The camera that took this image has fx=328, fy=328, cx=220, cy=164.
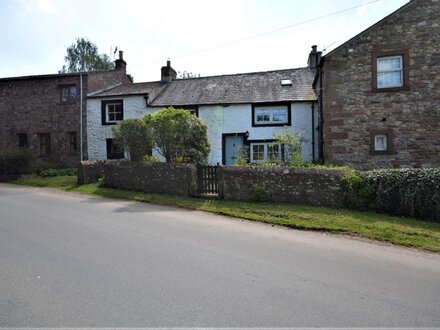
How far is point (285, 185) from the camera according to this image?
36.5ft

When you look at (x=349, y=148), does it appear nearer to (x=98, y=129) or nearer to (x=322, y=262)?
(x=322, y=262)

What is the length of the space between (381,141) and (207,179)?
27.8ft

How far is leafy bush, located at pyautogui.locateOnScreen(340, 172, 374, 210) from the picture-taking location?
9.99 m

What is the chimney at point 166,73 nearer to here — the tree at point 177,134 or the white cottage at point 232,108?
the white cottage at point 232,108

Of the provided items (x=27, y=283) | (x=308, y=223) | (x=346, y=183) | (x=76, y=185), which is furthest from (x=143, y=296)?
(x=76, y=185)

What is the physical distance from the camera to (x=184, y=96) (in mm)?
22984

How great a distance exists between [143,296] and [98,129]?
21445mm

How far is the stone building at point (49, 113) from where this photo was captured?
78.5 ft

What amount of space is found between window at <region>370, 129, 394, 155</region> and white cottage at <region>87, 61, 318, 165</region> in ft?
16.0

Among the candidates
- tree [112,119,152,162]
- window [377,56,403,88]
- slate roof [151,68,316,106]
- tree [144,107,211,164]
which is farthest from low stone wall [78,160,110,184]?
window [377,56,403,88]

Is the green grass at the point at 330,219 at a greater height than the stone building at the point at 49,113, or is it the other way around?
the stone building at the point at 49,113

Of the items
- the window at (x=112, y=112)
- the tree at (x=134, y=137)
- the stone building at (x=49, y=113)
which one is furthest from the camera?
the stone building at (x=49, y=113)

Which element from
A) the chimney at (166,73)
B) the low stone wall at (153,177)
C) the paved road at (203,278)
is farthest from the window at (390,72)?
the chimney at (166,73)

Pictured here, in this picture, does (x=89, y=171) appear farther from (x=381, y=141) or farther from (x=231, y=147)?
(x=381, y=141)
